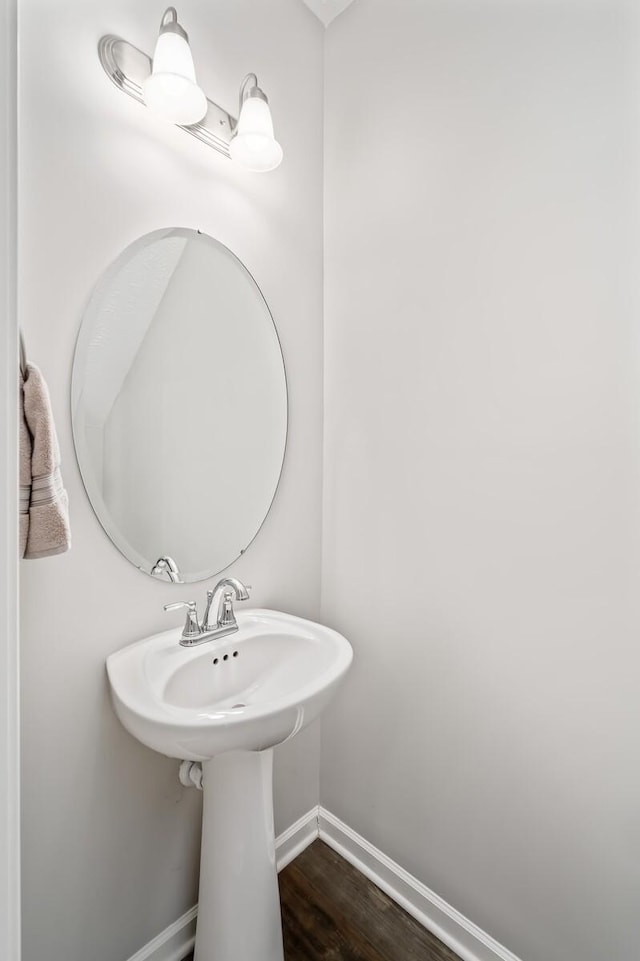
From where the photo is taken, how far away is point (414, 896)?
133cm

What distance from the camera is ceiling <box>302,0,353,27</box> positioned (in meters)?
1.47

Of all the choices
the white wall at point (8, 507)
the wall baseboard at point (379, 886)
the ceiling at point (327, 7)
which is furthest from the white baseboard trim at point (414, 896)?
the ceiling at point (327, 7)

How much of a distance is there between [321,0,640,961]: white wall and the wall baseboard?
0.13ft

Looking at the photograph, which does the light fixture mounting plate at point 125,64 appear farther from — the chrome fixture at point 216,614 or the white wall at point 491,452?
the chrome fixture at point 216,614

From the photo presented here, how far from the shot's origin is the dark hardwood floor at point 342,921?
1.21 metres

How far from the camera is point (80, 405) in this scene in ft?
3.30

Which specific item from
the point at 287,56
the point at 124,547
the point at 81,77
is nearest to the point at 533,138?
the point at 287,56

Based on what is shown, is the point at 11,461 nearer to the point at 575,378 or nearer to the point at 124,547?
the point at 124,547

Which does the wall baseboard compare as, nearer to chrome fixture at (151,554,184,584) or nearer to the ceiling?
chrome fixture at (151,554,184,584)

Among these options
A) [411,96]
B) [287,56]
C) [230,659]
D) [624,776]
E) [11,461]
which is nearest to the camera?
[11,461]

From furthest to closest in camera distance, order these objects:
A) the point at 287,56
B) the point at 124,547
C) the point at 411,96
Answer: the point at 287,56 < the point at 411,96 < the point at 124,547

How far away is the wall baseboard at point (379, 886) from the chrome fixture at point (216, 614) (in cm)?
75

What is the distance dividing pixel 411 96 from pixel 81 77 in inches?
33.2

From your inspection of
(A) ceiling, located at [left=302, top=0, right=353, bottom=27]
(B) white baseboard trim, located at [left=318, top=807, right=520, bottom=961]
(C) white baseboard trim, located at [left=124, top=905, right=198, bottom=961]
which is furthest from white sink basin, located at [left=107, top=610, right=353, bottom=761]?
(A) ceiling, located at [left=302, top=0, right=353, bottom=27]
